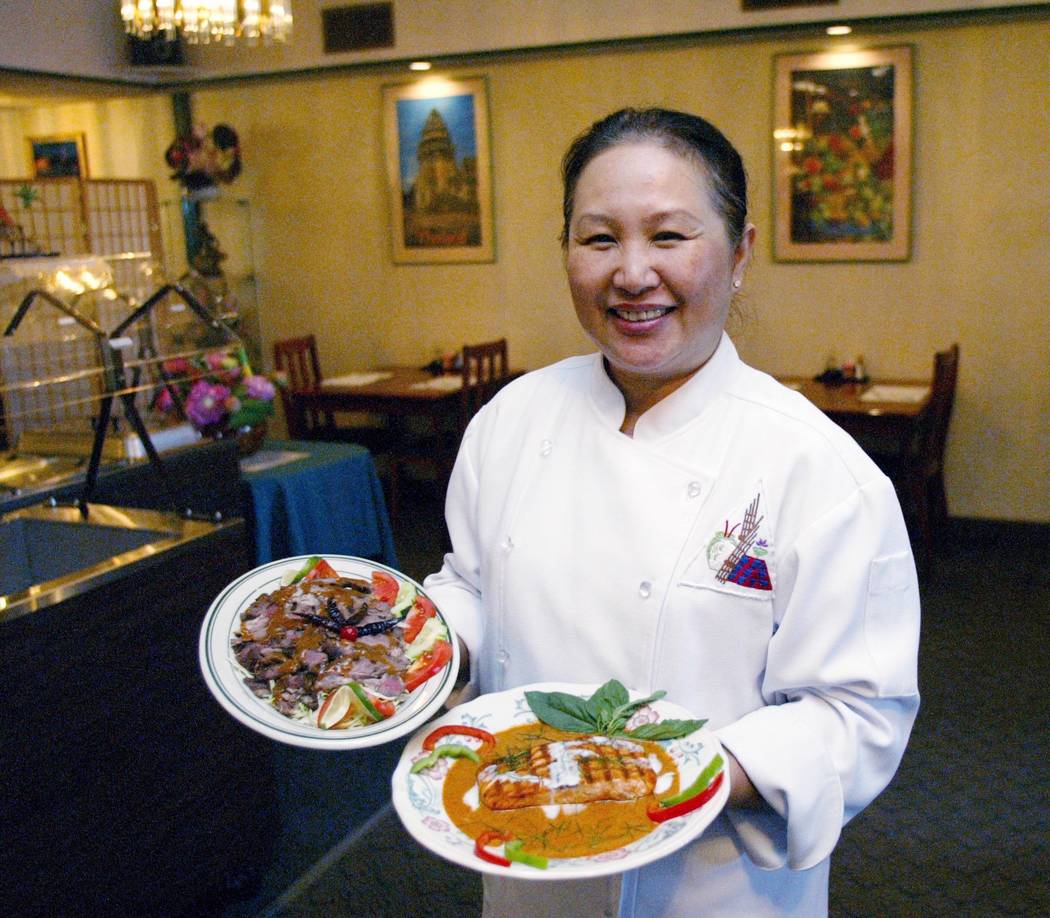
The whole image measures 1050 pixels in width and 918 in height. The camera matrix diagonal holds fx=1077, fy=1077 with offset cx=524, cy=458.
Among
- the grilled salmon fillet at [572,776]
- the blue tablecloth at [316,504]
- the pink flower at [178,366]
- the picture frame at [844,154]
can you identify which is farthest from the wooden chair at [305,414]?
the grilled salmon fillet at [572,776]

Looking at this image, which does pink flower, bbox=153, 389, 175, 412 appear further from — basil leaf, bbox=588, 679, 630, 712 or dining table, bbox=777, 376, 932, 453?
basil leaf, bbox=588, 679, 630, 712

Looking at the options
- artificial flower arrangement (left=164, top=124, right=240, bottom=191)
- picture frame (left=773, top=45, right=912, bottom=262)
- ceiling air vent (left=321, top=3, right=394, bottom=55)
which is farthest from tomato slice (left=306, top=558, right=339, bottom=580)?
artificial flower arrangement (left=164, top=124, right=240, bottom=191)

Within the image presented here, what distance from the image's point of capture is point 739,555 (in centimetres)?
119

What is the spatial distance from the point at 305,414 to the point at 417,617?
467cm

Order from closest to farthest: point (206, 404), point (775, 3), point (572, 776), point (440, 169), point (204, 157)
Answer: point (572, 776) < point (206, 404) < point (775, 3) < point (440, 169) < point (204, 157)

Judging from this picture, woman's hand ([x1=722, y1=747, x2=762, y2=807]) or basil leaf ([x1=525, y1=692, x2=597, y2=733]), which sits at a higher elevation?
basil leaf ([x1=525, y1=692, x2=597, y2=733])

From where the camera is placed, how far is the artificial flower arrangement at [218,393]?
3475 millimetres

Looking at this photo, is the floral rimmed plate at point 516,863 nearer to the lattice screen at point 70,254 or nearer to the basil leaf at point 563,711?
the basil leaf at point 563,711

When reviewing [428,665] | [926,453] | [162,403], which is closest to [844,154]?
[926,453]

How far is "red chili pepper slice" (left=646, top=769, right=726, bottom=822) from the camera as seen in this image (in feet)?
3.40

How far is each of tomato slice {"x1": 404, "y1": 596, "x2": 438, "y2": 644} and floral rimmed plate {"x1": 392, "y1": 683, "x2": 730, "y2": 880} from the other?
0.43ft

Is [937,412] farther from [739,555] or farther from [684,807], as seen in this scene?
[684,807]

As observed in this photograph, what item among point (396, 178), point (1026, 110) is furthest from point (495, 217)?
point (1026, 110)

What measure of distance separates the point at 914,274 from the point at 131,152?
5.01m
